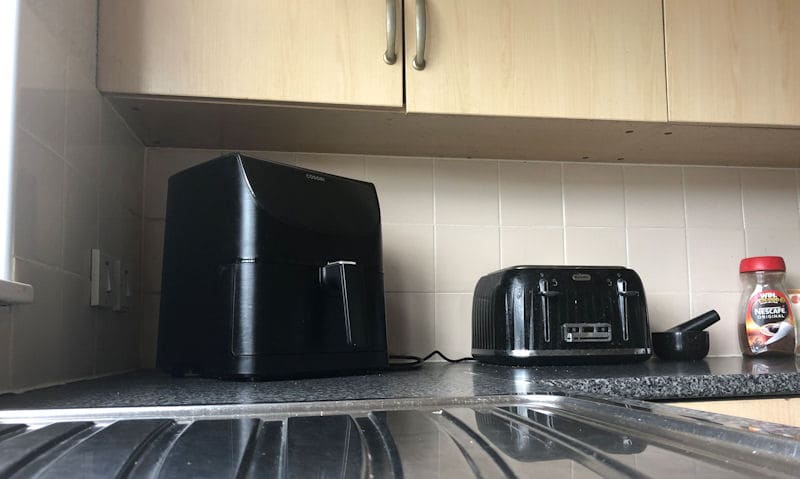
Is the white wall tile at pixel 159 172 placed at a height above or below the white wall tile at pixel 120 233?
above

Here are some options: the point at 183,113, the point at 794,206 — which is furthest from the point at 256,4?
the point at 794,206

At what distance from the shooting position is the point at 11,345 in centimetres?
70

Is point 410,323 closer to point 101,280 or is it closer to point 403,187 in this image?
point 403,187

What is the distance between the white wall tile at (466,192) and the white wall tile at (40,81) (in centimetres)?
73

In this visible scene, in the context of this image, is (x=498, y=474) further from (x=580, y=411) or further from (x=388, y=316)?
(x=388, y=316)

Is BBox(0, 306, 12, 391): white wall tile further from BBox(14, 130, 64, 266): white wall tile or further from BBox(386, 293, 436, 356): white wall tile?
BBox(386, 293, 436, 356): white wall tile

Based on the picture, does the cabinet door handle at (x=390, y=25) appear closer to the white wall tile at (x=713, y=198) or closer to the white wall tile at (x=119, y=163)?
the white wall tile at (x=119, y=163)

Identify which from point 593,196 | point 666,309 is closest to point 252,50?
point 593,196

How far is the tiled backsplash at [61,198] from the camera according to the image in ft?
2.38

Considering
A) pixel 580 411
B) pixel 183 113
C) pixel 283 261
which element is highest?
pixel 183 113

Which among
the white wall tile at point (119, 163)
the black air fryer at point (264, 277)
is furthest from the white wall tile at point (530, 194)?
the white wall tile at point (119, 163)

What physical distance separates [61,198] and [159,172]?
43 cm

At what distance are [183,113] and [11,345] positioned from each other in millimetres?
496

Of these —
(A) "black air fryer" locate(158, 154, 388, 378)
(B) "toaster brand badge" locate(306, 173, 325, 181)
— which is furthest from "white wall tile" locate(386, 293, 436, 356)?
(B) "toaster brand badge" locate(306, 173, 325, 181)
